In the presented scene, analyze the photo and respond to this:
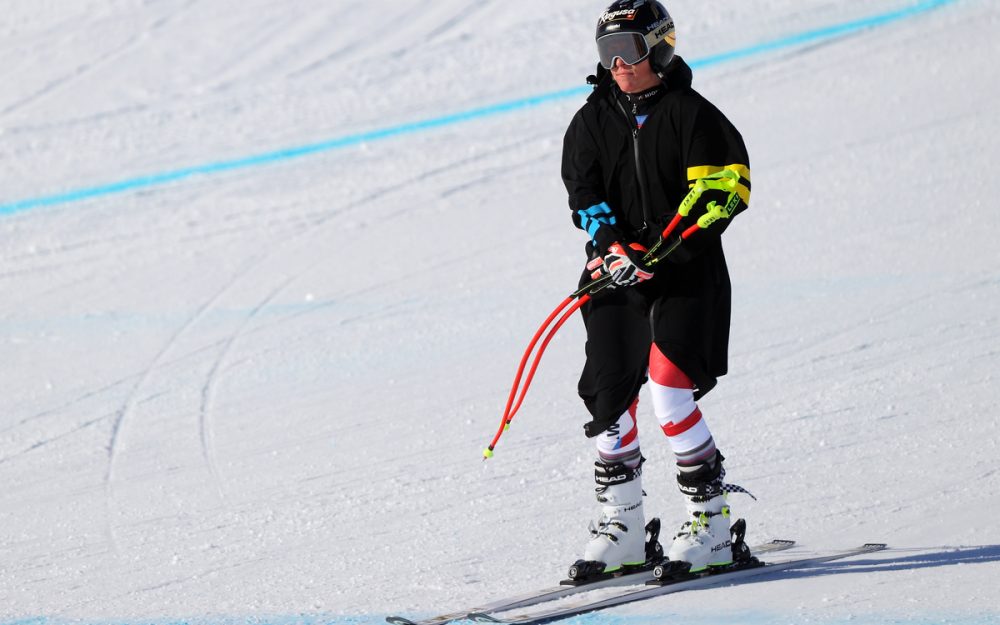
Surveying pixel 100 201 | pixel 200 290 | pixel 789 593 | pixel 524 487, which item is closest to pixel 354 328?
pixel 200 290

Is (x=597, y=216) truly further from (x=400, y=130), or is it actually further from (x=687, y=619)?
(x=400, y=130)

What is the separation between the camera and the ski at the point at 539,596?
391cm

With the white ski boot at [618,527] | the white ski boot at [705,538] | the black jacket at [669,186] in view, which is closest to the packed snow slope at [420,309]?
the white ski boot at [705,538]

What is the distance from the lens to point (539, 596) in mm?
4023

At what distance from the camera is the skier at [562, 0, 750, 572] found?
392 cm

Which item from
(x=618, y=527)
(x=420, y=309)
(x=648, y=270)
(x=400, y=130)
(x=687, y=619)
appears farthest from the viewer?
(x=400, y=130)

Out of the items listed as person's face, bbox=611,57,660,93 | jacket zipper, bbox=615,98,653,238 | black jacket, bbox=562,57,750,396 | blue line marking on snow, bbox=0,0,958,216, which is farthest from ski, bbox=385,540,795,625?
blue line marking on snow, bbox=0,0,958,216

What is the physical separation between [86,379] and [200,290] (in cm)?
123

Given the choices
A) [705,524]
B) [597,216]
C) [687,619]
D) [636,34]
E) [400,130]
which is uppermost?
[400,130]

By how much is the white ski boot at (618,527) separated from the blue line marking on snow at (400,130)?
5766 millimetres

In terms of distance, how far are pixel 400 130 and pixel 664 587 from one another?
20.4ft

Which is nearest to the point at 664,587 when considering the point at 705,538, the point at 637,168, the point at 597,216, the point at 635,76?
the point at 705,538

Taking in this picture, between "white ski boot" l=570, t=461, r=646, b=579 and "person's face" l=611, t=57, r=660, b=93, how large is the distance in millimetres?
1179

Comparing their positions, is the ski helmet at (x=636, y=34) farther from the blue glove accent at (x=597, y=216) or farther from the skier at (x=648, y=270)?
the blue glove accent at (x=597, y=216)
